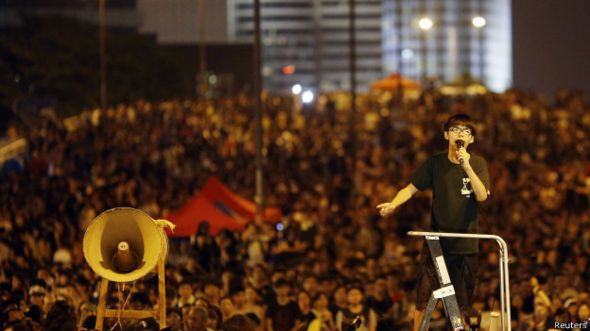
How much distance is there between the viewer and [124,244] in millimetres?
8953

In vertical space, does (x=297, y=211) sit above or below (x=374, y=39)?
below

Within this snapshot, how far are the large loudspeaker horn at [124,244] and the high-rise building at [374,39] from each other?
105450 millimetres

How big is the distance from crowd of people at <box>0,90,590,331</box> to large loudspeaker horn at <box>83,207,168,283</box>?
63cm

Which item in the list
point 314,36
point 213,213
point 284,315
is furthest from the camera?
point 314,36

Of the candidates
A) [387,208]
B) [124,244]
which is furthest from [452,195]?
[124,244]

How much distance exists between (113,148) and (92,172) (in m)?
3.85

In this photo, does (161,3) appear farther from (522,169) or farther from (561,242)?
(561,242)

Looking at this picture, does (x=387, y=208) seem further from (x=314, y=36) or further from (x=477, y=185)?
(x=314, y=36)

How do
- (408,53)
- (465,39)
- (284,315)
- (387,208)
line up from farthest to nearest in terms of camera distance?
(465,39), (408,53), (284,315), (387,208)

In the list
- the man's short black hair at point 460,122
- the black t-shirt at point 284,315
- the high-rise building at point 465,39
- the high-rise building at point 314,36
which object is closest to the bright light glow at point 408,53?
the high-rise building at point 465,39

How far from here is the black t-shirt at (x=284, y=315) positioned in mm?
12180

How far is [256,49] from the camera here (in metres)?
22.0

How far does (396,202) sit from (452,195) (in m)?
0.41

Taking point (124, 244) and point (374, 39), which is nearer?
point (124, 244)
